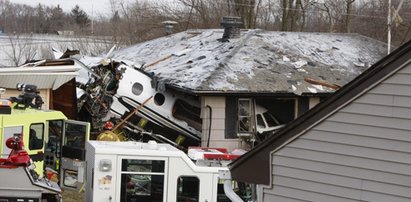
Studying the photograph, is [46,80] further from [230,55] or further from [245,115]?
[230,55]

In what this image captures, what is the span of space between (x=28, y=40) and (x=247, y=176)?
6763cm

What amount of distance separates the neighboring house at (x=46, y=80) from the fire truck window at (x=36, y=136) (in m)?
5.08

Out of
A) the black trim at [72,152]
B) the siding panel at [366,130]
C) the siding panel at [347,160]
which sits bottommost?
the black trim at [72,152]

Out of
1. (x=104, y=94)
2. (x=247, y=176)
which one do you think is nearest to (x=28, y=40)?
(x=104, y=94)

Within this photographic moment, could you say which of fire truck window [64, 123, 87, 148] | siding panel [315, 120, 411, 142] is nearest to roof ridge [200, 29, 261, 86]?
fire truck window [64, 123, 87, 148]

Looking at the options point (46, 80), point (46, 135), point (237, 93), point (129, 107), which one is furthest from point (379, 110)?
point (129, 107)

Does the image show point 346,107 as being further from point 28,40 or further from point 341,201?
point 28,40

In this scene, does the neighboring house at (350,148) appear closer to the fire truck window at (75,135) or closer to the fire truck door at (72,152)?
the fire truck door at (72,152)

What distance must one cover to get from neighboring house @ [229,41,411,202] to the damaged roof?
12.5m

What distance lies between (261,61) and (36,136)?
1074cm

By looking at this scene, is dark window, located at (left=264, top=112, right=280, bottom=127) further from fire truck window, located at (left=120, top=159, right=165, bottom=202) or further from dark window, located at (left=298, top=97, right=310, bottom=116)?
fire truck window, located at (left=120, top=159, right=165, bottom=202)

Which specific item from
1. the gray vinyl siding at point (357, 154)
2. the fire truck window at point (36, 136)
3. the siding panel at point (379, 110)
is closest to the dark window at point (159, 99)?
the fire truck window at point (36, 136)

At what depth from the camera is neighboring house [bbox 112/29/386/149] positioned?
2209cm

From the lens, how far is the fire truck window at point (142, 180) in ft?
40.5
